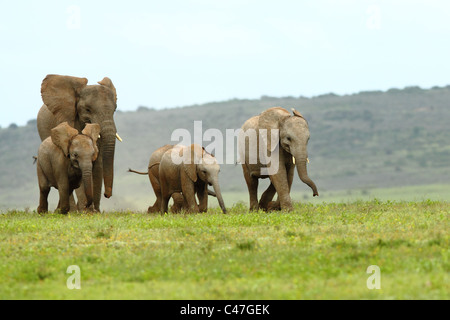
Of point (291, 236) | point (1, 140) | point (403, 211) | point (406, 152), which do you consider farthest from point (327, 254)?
point (1, 140)

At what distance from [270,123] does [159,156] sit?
10.3 ft

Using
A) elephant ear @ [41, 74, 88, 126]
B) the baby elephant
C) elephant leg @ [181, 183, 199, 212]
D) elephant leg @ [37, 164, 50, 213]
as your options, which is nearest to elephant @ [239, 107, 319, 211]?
elephant leg @ [181, 183, 199, 212]

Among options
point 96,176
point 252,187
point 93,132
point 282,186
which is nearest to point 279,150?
point 282,186

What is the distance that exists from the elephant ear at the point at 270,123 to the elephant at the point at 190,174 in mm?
1395

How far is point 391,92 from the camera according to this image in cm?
12000

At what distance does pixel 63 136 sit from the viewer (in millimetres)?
22734

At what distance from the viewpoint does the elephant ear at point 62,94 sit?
24.9m

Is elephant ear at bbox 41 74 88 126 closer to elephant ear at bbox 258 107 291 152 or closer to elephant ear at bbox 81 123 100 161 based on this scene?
elephant ear at bbox 81 123 100 161

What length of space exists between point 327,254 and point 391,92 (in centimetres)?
10754

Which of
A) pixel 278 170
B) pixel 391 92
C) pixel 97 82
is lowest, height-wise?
pixel 278 170

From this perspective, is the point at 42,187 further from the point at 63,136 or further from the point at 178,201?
the point at 178,201

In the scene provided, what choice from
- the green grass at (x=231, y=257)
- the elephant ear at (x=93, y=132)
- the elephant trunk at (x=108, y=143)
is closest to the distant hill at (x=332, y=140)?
the elephant trunk at (x=108, y=143)

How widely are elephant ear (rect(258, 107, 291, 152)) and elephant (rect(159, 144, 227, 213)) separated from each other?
140 cm

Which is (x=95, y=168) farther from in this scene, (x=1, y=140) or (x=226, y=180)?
(x=1, y=140)
